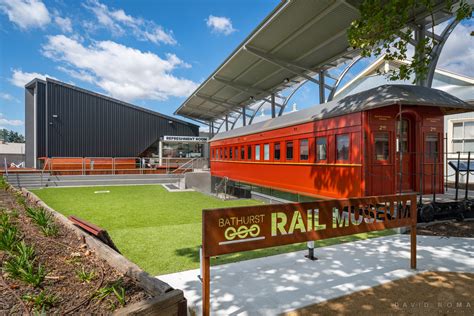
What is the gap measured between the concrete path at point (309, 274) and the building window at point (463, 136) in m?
11.9

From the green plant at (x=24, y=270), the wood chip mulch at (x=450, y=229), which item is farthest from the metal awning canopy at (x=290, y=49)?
the green plant at (x=24, y=270)

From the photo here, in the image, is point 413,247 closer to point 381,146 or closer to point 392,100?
point 381,146

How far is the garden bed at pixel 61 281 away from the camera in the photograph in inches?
103

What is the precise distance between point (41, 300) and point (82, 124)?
2893 centimetres

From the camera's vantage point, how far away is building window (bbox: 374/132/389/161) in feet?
23.8

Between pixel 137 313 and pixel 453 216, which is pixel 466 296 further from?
pixel 453 216

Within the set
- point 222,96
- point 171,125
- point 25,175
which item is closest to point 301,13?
point 222,96

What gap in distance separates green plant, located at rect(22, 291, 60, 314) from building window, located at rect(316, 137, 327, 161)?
7360mm

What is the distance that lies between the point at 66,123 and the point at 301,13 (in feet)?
83.1

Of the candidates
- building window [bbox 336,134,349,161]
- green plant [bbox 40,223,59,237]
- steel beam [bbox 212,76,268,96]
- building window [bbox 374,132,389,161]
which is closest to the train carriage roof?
building window [bbox 336,134,349,161]

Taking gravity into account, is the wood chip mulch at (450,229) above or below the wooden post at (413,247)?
below

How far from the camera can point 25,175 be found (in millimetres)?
18469

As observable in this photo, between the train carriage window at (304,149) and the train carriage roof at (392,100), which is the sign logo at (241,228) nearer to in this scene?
the train carriage roof at (392,100)

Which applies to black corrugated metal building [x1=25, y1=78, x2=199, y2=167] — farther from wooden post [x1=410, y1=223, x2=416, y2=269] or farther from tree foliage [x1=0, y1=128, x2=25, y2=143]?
tree foliage [x1=0, y1=128, x2=25, y2=143]
